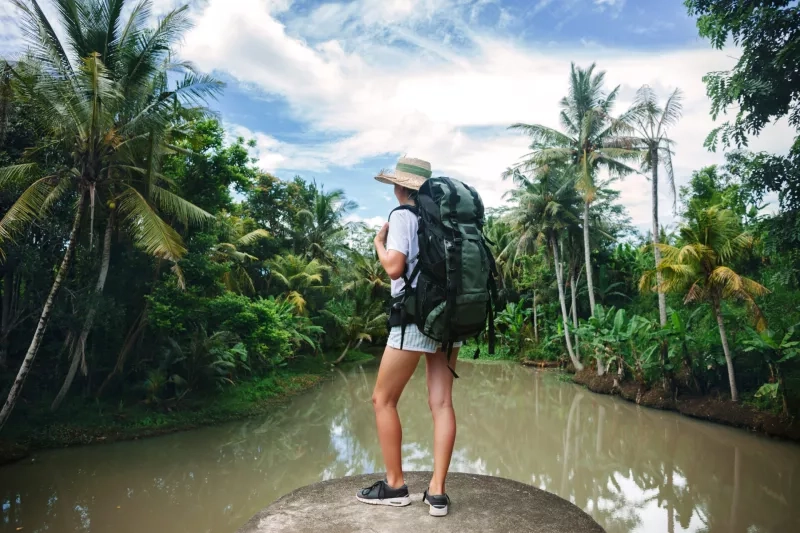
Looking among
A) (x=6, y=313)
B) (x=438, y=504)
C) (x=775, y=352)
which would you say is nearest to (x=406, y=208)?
(x=438, y=504)

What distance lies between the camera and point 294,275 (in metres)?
19.6

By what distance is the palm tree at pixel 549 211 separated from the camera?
18094 millimetres

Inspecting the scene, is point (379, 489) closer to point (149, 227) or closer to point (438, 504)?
point (438, 504)

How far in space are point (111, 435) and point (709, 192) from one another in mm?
21131

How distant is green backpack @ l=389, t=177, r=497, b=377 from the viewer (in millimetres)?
2469

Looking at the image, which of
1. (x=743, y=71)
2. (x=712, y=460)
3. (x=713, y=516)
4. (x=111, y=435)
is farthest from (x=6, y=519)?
(x=743, y=71)

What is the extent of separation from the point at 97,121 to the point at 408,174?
7612 millimetres

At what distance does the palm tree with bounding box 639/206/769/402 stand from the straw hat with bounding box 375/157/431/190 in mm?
9759

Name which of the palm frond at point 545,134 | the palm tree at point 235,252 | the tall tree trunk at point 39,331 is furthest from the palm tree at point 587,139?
the tall tree trunk at point 39,331

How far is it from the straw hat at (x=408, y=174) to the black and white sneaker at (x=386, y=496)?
1.51m

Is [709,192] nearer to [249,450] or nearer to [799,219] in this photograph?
[799,219]

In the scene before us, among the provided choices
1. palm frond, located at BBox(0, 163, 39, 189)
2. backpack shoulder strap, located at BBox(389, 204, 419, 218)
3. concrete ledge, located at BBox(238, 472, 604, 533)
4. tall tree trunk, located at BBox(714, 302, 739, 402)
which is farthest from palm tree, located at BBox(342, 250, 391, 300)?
backpack shoulder strap, located at BBox(389, 204, 419, 218)

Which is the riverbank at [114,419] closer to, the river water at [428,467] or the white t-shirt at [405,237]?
the river water at [428,467]

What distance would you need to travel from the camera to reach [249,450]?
997 cm
